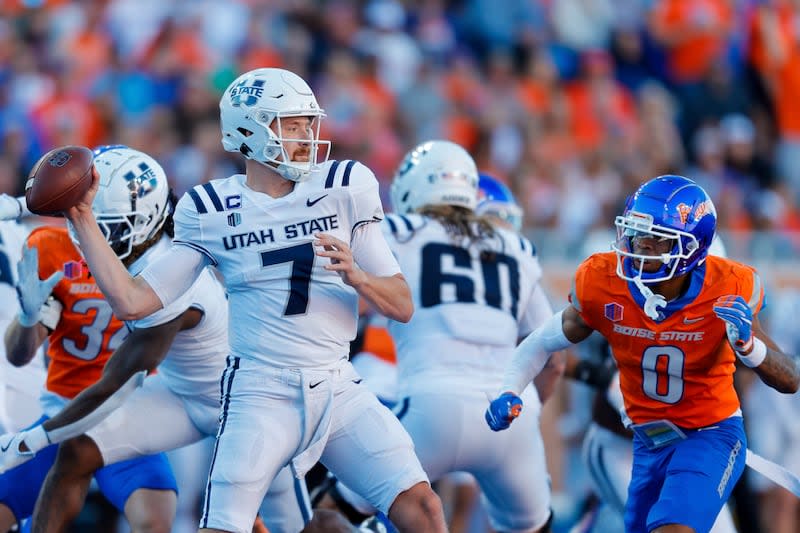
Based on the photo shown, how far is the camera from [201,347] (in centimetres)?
539

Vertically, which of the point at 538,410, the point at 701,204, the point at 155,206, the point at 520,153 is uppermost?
the point at 701,204

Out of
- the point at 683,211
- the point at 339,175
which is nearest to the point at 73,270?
the point at 339,175

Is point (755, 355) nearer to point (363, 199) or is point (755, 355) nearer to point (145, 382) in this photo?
point (363, 199)

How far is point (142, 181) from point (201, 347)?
2.29ft

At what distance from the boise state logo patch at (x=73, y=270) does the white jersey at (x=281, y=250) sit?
846 mm

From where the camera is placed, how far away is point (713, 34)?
1288 cm

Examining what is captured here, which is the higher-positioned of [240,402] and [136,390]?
[240,402]

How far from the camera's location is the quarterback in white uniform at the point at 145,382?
511 centimetres

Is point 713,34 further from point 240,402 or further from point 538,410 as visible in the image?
point 240,402

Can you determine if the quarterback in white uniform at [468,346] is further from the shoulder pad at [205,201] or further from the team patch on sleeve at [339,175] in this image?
the shoulder pad at [205,201]

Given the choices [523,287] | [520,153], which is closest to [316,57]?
[520,153]

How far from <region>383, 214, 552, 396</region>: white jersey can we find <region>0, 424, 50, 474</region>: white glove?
5.08 feet

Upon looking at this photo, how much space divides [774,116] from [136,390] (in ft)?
28.7

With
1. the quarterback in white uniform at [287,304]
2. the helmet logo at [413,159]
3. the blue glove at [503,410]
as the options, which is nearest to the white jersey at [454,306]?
the helmet logo at [413,159]
